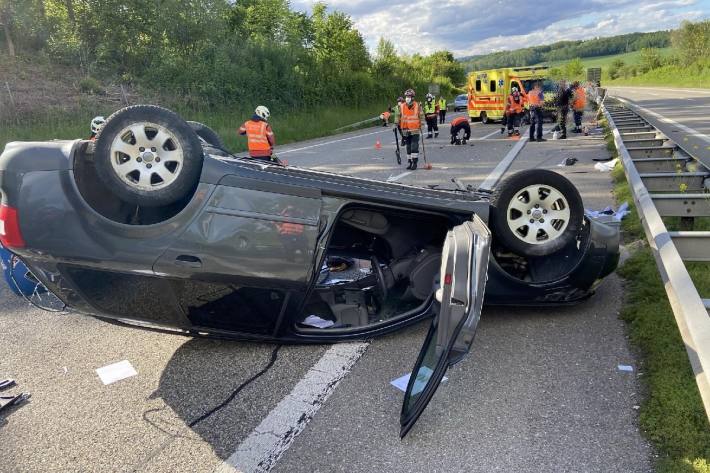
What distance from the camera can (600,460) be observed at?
7.57 ft

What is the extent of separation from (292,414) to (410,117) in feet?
31.8

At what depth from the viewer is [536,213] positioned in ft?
11.7

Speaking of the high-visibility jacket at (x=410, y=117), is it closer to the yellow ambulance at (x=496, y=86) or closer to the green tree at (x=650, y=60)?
the yellow ambulance at (x=496, y=86)

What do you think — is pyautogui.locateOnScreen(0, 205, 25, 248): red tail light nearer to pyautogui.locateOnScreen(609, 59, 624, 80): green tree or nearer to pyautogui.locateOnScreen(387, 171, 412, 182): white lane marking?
pyautogui.locateOnScreen(387, 171, 412, 182): white lane marking

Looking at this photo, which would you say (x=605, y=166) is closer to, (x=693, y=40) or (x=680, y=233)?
(x=680, y=233)

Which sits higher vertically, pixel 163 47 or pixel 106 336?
pixel 163 47

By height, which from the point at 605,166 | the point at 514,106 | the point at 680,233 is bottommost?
the point at 605,166

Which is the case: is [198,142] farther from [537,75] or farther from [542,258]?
[537,75]

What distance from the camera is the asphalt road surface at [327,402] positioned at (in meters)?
2.43

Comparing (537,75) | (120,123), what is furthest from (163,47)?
(120,123)

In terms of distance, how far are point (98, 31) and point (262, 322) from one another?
Result: 2716 cm

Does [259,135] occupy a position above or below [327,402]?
above

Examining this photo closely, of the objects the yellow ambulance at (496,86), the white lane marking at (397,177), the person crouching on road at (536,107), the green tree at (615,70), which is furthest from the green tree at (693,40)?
the white lane marking at (397,177)

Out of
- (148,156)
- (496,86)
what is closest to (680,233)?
(148,156)
